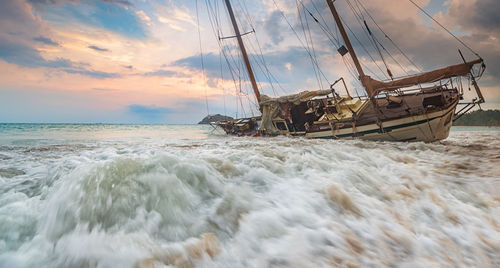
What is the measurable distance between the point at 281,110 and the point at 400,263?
17375 millimetres

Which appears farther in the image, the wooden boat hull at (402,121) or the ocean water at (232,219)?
the wooden boat hull at (402,121)

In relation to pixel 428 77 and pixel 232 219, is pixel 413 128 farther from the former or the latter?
pixel 232 219

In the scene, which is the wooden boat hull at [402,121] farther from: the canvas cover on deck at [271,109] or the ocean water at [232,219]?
the ocean water at [232,219]

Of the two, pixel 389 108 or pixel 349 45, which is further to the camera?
pixel 349 45

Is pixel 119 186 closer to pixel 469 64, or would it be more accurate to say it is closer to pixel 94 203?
pixel 94 203

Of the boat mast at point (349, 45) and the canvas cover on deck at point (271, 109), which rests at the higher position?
the boat mast at point (349, 45)

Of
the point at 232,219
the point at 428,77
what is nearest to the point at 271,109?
the point at 428,77

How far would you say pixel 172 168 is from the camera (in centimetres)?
355

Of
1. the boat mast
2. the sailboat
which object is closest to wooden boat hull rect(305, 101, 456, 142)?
the sailboat

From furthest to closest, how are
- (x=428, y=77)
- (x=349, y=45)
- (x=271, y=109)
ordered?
(x=271, y=109) < (x=349, y=45) < (x=428, y=77)

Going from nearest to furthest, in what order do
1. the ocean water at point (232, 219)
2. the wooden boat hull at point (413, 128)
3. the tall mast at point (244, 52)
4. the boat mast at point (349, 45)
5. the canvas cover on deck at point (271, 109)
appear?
the ocean water at point (232, 219) < the wooden boat hull at point (413, 128) < the boat mast at point (349, 45) < the canvas cover on deck at point (271, 109) < the tall mast at point (244, 52)

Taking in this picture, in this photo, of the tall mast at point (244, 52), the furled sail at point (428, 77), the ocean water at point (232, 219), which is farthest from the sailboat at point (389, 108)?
the ocean water at point (232, 219)

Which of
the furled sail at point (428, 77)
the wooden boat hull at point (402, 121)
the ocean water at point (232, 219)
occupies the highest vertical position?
the furled sail at point (428, 77)

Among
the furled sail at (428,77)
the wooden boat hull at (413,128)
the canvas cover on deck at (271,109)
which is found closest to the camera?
the furled sail at (428,77)
